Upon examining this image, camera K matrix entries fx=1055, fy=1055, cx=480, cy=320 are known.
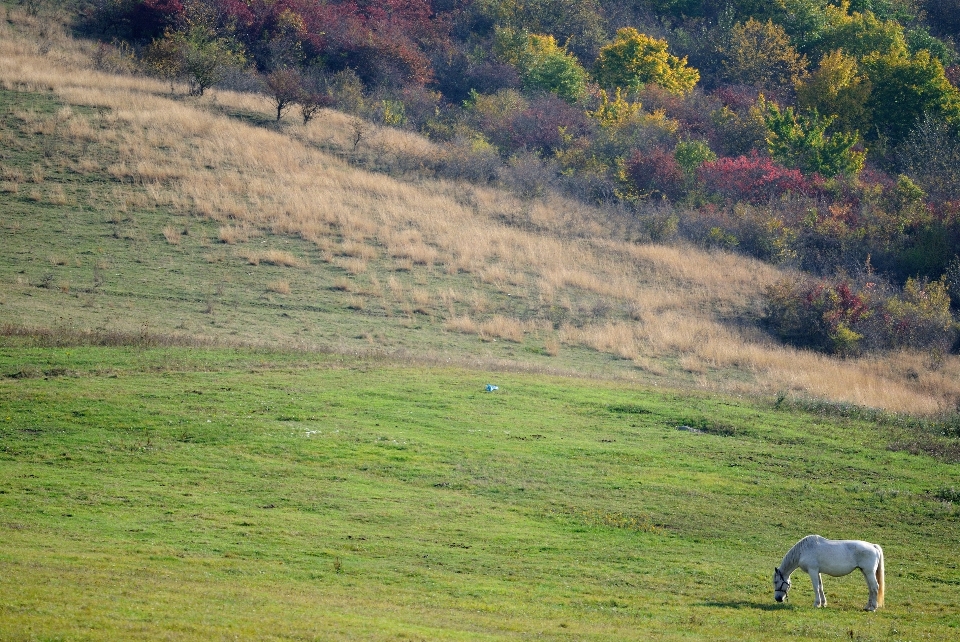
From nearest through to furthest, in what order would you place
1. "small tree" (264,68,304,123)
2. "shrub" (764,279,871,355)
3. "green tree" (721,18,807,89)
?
1. "shrub" (764,279,871,355)
2. "small tree" (264,68,304,123)
3. "green tree" (721,18,807,89)

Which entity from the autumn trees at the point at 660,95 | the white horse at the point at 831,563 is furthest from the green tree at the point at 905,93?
the white horse at the point at 831,563

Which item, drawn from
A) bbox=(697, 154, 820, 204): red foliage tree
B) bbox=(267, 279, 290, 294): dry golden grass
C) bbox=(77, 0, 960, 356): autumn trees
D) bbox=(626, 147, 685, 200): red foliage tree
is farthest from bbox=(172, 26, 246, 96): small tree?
bbox=(697, 154, 820, 204): red foliage tree

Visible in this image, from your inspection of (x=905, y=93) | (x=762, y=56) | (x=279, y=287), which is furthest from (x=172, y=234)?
(x=762, y=56)

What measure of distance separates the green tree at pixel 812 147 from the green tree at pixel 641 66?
11.4 metres

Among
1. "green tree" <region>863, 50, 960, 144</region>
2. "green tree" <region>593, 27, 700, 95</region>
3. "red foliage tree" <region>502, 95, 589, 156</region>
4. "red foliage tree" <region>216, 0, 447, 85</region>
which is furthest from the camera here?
"green tree" <region>593, 27, 700, 95</region>

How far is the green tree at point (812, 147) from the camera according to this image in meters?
63.8

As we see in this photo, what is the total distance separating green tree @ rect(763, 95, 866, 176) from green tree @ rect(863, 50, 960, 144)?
6.52 meters

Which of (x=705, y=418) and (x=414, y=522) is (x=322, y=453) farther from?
(x=705, y=418)

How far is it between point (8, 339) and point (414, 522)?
14691 millimetres

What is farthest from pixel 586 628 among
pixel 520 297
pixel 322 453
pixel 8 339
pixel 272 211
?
pixel 272 211

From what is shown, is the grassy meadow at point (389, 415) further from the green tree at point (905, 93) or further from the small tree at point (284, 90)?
the green tree at point (905, 93)

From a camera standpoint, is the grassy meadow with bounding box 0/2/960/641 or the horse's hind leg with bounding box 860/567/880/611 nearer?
the grassy meadow with bounding box 0/2/960/641

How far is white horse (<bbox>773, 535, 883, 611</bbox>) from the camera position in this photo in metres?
14.5

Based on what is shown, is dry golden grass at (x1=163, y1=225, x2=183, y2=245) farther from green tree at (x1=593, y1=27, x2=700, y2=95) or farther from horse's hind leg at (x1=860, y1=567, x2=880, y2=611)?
green tree at (x1=593, y1=27, x2=700, y2=95)
